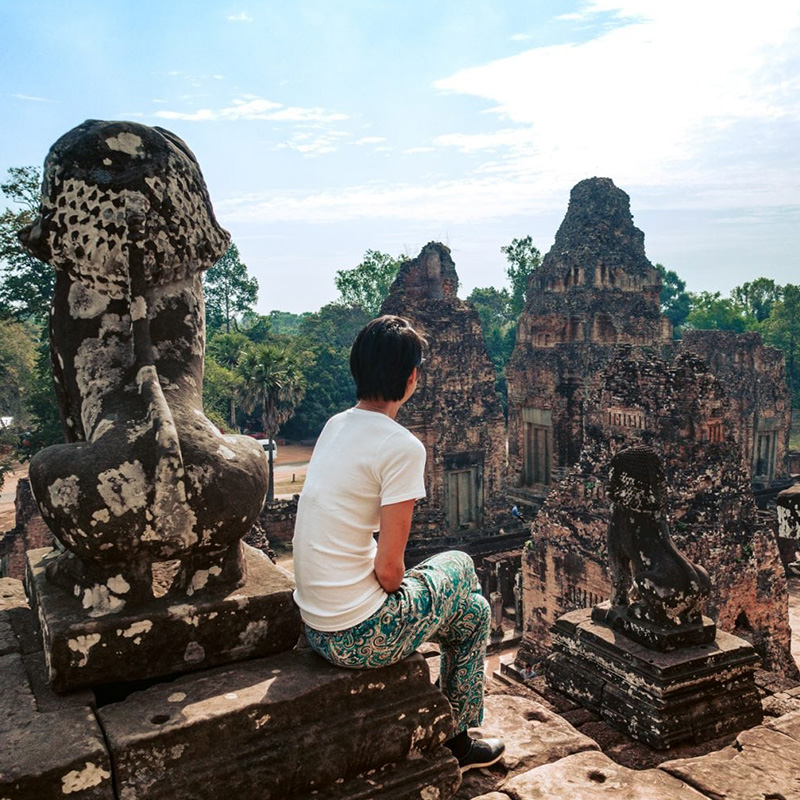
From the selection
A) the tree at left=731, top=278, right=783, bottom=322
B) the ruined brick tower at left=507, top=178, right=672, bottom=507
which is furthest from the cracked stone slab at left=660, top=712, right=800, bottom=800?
the tree at left=731, top=278, right=783, bottom=322

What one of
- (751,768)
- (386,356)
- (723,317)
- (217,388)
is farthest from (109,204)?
(723,317)

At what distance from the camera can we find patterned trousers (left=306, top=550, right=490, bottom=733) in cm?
240


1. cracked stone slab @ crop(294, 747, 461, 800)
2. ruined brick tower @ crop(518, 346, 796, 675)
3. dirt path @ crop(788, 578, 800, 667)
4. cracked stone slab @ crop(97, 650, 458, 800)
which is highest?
cracked stone slab @ crop(97, 650, 458, 800)

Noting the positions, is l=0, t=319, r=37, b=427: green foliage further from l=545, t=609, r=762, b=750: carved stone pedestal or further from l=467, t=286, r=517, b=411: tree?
l=545, t=609, r=762, b=750: carved stone pedestal

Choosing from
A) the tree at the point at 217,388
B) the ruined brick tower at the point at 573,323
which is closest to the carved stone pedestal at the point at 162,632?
the ruined brick tower at the point at 573,323

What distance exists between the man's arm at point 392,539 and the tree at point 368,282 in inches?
1896

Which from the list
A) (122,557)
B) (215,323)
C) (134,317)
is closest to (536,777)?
(122,557)

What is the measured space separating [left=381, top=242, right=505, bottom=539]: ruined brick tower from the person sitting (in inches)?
554

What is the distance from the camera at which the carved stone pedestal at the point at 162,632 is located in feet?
7.41

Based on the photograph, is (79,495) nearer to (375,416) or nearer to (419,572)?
Answer: (375,416)

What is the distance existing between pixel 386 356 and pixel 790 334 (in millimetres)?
39231

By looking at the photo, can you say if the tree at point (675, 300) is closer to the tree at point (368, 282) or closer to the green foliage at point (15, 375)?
the tree at point (368, 282)

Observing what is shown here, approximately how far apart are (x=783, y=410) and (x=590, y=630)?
74.7 ft

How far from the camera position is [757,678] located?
5.56 metres
